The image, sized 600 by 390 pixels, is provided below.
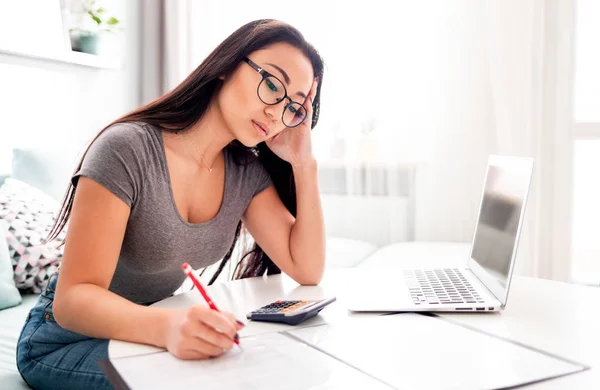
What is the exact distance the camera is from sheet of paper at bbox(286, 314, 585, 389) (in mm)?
729

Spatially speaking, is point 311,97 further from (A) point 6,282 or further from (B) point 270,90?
(A) point 6,282

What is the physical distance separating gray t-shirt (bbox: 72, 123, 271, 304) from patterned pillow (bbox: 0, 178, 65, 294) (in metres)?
0.85

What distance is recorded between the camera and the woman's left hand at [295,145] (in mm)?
1441

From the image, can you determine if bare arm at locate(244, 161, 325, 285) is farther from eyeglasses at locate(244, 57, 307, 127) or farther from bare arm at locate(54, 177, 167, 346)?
bare arm at locate(54, 177, 167, 346)

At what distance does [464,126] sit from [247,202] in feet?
4.69

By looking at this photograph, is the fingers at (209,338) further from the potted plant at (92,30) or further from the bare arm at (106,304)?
the potted plant at (92,30)

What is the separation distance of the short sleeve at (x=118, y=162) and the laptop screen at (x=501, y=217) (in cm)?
66

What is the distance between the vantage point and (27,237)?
2031 mm

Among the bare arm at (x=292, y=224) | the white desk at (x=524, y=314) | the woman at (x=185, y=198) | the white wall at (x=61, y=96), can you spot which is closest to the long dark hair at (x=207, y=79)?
the woman at (x=185, y=198)

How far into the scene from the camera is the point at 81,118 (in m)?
2.94

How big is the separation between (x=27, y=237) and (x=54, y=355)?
1.02 m

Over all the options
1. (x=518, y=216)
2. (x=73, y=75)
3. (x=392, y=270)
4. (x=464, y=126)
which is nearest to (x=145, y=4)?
(x=73, y=75)

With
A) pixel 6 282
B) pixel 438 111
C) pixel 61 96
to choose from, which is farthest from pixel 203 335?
pixel 61 96

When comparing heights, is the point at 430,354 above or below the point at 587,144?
below
